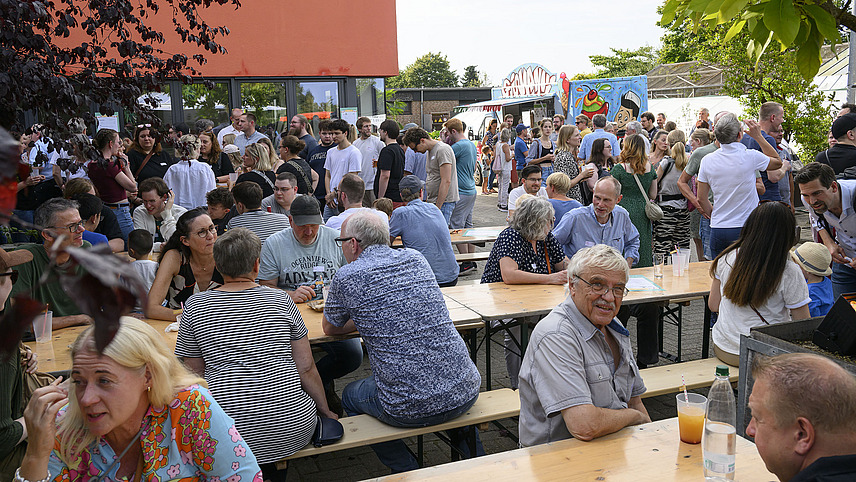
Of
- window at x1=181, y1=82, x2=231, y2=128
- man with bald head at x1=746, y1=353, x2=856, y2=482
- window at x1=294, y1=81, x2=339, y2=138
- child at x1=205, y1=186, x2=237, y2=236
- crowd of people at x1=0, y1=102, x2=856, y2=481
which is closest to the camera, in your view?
man with bald head at x1=746, y1=353, x2=856, y2=482

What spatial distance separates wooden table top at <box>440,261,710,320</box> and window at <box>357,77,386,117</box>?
35.4 feet

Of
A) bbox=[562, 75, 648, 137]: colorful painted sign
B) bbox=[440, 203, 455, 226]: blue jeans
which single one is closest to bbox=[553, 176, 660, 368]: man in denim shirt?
bbox=[440, 203, 455, 226]: blue jeans

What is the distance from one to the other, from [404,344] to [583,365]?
3.23ft

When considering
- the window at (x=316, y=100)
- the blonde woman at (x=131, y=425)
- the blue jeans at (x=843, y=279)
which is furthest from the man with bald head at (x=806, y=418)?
the window at (x=316, y=100)

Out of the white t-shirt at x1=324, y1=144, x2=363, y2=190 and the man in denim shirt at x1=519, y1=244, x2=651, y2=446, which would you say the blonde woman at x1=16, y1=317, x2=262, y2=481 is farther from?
the white t-shirt at x1=324, y1=144, x2=363, y2=190

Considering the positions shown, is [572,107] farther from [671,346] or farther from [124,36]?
[124,36]

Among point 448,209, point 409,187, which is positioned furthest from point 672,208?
point 409,187

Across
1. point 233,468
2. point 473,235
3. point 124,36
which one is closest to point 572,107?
point 473,235

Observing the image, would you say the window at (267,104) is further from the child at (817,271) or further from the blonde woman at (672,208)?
the child at (817,271)

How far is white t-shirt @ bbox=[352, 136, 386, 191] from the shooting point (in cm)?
1037

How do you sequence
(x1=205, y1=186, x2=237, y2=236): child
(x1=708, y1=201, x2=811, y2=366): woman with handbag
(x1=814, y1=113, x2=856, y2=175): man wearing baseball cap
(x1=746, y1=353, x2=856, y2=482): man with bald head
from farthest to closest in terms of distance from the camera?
(x1=814, y1=113, x2=856, y2=175): man wearing baseball cap < (x1=205, y1=186, x2=237, y2=236): child < (x1=708, y1=201, x2=811, y2=366): woman with handbag < (x1=746, y1=353, x2=856, y2=482): man with bald head

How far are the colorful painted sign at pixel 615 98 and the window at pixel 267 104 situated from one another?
35.1 feet

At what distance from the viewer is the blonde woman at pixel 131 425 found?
2.14 metres

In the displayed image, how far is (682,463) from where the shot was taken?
2.46 meters
